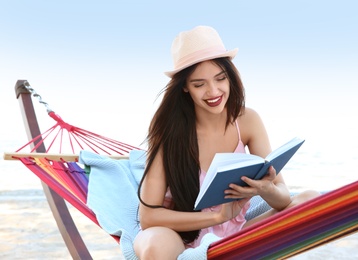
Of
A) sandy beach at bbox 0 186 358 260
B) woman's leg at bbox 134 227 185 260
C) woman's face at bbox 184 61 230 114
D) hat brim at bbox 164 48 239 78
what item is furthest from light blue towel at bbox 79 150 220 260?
sandy beach at bbox 0 186 358 260

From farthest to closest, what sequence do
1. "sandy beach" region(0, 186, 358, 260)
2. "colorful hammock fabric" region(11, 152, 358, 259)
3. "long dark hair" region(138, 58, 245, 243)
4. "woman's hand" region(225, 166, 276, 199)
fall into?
"sandy beach" region(0, 186, 358, 260) < "long dark hair" region(138, 58, 245, 243) < "woman's hand" region(225, 166, 276, 199) < "colorful hammock fabric" region(11, 152, 358, 259)

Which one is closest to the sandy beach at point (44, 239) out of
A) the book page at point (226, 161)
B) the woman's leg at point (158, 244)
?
the woman's leg at point (158, 244)

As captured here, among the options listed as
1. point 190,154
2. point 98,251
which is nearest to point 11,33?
point 98,251

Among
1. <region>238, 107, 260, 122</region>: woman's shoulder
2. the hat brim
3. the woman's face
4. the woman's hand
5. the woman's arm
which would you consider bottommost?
the woman's arm

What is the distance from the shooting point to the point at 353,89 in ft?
36.0

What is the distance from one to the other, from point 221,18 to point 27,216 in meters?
6.81

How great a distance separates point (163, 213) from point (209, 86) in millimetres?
403

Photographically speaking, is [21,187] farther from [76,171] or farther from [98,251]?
[76,171]

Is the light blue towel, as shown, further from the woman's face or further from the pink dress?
the woman's face

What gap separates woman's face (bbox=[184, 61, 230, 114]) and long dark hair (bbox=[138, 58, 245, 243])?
1.5 inches

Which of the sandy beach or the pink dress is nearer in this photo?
the pink dress

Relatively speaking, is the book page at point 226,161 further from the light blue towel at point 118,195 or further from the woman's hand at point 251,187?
the light blue towel at point 118,195

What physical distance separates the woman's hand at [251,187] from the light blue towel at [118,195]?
142 millimetres

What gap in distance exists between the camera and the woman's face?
1855mm
